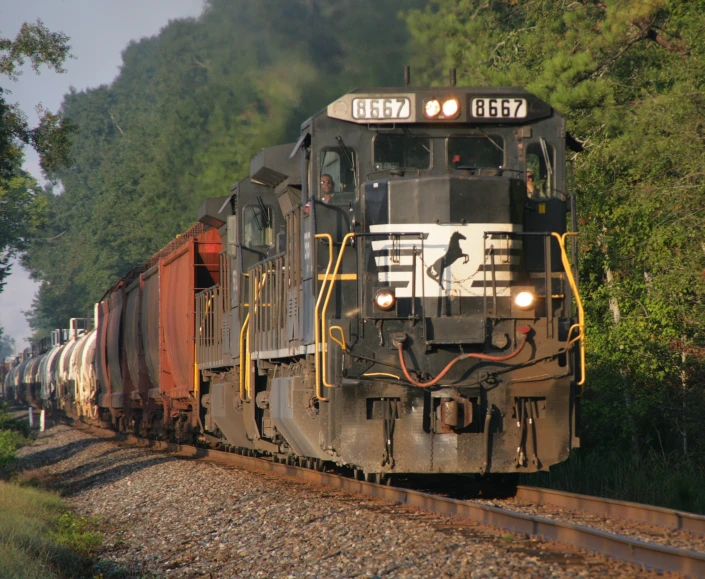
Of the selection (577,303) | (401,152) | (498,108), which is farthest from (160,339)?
(577,303)

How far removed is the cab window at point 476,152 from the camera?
8.67 meters

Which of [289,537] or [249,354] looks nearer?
[289,537]

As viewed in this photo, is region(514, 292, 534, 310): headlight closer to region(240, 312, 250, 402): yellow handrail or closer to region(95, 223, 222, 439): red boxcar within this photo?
region(240, 312, 250, 402): yellow handrail

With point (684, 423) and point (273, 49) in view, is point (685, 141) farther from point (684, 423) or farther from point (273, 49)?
point (273, 49)

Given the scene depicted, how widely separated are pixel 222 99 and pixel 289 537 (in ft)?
107

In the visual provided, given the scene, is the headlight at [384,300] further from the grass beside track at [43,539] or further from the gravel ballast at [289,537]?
the grass beside track at [43,539]

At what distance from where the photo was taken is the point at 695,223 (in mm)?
12281

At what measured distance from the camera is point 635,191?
1352cm

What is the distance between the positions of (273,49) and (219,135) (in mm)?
5545

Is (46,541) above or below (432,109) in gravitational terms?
below

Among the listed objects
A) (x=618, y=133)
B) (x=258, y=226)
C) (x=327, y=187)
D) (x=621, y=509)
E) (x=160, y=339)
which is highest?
(x=618, y=133)

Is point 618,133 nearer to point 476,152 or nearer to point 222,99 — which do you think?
point 476,152

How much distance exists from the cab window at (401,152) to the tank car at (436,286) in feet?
0.04

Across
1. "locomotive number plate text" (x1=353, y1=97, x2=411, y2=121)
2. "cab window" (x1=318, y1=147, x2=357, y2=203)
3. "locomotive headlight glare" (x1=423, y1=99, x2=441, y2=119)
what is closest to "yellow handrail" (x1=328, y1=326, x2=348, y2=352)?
"cab window" (x1=318, y1=147, x2=357, y2=203)
